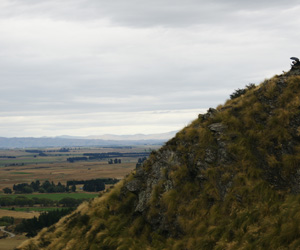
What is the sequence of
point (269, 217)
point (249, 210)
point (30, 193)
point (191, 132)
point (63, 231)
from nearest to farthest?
point (269, 217)
point (249, 210)
point (191, 132)
point (63, 231)
point (30, 193)

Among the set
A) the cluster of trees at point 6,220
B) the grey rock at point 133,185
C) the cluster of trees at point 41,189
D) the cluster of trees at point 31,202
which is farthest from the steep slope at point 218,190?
the cluster of trees at point 41,189

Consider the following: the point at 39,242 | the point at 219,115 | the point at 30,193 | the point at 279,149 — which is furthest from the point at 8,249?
the point at 30,193

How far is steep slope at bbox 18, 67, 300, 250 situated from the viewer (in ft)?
54.6

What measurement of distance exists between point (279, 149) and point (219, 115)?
5776 millimetres

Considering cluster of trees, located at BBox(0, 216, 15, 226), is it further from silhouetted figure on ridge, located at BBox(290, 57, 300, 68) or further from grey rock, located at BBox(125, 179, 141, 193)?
silhouetted figure on ridge, located at BBox(290, 57, 300, 68)

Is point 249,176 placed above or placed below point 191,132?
below

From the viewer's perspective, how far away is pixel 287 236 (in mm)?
14188

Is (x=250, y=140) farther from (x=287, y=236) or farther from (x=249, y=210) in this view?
(x=287, y=236)

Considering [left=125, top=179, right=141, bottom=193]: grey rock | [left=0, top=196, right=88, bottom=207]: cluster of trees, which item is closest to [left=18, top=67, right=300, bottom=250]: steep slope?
[left=125, top=179, right=141, bottom=193]: grey rock

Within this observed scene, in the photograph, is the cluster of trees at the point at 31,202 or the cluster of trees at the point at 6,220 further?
the cluster of trees at the point at 31,202

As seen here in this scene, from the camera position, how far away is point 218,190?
19484 mm

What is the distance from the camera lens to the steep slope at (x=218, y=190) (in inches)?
656

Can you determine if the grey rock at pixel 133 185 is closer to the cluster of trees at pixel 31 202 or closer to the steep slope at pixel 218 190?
the steep slope at pixel 218 190

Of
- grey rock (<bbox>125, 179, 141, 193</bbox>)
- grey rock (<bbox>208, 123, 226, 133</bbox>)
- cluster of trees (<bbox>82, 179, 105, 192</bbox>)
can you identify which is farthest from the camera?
cluster of trees (<bbox>82, 179, 105, 192</bbox>)
